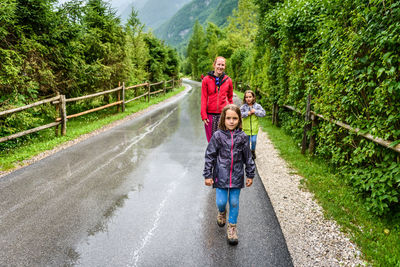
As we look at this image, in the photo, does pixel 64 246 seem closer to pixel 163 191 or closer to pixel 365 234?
pixel 163 191

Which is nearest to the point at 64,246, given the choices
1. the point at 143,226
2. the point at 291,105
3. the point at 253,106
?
the point at 143,226

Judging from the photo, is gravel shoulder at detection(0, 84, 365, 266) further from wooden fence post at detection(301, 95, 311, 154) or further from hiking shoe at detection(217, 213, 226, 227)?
wooden fence post at detection(301, 95, 311, 154)

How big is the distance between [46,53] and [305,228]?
32.5 feet

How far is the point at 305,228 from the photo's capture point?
360 cm

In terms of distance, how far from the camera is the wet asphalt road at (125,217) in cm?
295

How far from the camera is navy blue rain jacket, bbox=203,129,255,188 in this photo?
3184mm

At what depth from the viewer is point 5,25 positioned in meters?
7.94

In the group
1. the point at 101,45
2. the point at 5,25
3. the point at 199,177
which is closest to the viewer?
the point at 199,177

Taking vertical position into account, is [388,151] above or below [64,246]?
above

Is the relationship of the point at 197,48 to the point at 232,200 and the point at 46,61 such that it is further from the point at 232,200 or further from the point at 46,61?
the point at 232,200

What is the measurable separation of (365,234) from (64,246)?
3699mm

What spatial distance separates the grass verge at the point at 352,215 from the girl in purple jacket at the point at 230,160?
1544 millimetres

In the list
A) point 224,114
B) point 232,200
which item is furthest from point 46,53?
point 232,200

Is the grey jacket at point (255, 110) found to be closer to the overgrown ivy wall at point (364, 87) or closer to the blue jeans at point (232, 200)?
the overgrown ivy wall at point (364, 87)
